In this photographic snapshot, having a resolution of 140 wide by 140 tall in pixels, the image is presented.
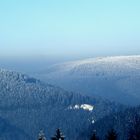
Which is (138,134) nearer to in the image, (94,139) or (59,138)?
(94,139)

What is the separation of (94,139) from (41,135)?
19.2ft

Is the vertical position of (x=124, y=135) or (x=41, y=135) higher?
(x=41, y=135)

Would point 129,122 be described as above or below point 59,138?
below

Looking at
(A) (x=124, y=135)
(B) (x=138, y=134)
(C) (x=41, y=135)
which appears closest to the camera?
(C) (x=41, y=135)

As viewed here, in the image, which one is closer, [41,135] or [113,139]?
[41,135]

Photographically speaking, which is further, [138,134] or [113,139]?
[138,134]

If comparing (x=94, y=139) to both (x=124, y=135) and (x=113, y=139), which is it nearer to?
(x=113, y=139)

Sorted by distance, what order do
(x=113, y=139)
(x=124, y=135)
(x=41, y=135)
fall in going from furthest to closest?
1. (x=124, y=135)
2. (x=113, y=139)
3. (x=41, y=135)

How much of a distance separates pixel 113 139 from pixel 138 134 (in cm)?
383

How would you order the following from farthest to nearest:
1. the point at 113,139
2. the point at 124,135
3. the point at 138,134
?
the point at 124,135, the point at 138,134, the point at 113,139

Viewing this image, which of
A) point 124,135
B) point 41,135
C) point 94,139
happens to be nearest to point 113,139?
point 94,139

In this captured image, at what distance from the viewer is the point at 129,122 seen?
197500mm

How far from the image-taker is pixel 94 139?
139 ft

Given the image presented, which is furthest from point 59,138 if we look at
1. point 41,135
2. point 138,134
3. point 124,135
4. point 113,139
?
point 124,135
